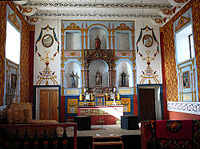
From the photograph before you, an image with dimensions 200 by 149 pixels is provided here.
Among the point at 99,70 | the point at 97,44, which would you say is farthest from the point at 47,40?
the point at 99,70

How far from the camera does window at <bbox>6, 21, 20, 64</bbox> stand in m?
8.59

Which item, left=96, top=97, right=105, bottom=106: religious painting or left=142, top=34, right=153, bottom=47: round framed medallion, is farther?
left=142, top=34, right=153, bottom=47: round framed medallion

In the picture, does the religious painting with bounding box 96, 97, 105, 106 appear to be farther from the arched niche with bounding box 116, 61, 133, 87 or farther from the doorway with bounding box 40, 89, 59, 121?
the doorway with bounding box 40, 89, 59, 121

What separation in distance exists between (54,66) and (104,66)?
276 cm

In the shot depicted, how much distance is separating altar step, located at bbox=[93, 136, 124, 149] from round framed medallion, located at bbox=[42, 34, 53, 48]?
21.6ft

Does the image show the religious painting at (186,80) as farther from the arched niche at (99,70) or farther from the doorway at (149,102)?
the arched niche at (99,70)

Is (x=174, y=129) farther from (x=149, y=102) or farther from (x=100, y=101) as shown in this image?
(x=149, y=102)

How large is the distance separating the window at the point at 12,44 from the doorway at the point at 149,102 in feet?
21.5

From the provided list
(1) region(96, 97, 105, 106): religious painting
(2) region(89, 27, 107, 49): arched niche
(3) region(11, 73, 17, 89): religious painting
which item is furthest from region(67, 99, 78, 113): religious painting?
(2) region(89, 27, 107, 49): arched niche

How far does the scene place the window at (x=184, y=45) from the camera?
930 centimetres

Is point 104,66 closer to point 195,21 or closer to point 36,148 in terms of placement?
point 195,21

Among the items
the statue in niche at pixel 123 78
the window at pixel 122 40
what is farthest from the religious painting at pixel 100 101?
the window at pixel 122 40

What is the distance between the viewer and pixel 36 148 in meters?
5.27

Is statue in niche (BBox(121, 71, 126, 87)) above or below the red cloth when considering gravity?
above
